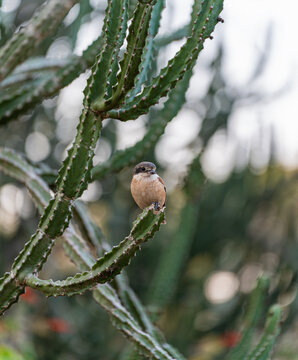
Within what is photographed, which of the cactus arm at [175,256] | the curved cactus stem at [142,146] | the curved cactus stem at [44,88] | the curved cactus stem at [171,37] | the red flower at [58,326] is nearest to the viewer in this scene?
the curved cactus stem at [142,146]

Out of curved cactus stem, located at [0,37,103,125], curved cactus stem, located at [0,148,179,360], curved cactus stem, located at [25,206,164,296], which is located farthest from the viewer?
curved cactus stem, located at [0,37,103,125]

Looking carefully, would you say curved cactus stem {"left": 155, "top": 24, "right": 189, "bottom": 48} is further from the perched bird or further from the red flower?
the red flower

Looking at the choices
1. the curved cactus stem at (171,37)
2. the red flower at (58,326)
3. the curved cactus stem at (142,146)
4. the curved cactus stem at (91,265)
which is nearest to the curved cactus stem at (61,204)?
the curved cactus stem at (91,265)

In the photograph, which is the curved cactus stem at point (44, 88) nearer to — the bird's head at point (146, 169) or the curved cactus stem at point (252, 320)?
the bird's head at point (146, 169)

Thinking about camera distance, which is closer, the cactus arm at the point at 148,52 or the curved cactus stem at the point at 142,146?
the cactus arm at the point at 148,52

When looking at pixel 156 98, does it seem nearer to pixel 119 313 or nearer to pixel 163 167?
pixel 119 313

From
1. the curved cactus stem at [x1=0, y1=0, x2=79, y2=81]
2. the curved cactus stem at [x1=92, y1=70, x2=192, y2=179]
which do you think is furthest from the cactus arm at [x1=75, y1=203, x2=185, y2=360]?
the curved cactus stem at [x1=0, y1=0, x2=79, y2=81]

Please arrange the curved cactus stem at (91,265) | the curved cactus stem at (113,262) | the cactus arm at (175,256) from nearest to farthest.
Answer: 1. the curved cactus stem at (113,262)
2. the curved cactus stem at (91,265)
3. the cactus arm at (175,256)

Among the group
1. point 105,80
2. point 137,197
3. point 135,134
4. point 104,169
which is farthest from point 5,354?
point 135,134
